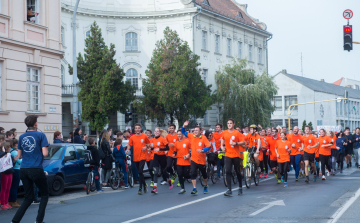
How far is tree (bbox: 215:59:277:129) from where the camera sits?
4306 centimetres

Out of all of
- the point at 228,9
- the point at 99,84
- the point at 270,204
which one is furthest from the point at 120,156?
the point at 228,9

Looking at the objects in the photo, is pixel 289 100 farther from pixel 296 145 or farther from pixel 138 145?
pixel 138 145

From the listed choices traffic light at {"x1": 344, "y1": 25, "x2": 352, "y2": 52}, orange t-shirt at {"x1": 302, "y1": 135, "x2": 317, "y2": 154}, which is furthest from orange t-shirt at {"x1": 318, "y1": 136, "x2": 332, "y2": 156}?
traffic light at {"x1": 344, "y1": 25, "x2": 352, "y2": 52}

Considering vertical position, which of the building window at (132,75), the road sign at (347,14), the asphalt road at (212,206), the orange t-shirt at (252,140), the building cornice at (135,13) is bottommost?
the asphalt road at (212,206)

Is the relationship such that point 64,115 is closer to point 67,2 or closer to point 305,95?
point 67,2

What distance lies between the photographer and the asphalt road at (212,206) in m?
9.71

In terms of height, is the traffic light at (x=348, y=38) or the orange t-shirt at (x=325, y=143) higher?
the traffic light at (x=348, y=38)

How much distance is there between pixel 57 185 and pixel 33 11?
Result: 9094 millimetres

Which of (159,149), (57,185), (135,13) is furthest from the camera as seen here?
(135,13)

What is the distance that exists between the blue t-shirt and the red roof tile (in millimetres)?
37501

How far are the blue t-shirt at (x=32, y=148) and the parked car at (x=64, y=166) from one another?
5267 millimetres

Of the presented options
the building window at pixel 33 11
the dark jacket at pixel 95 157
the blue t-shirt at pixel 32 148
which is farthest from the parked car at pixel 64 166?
the building window at pixel 33 11

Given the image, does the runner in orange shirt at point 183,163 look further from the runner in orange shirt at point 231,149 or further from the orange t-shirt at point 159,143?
the orange t-shirt at point 159,143

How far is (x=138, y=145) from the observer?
1392 centimetres
